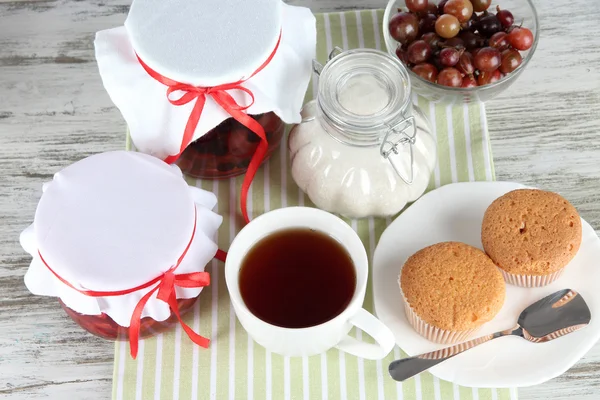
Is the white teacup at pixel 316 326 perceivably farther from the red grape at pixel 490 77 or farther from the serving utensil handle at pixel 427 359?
the red grape at pixel 490 77

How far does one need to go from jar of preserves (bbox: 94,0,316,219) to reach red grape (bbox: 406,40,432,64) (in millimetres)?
146

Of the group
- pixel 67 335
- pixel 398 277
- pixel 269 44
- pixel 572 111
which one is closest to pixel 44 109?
pixel 67 335

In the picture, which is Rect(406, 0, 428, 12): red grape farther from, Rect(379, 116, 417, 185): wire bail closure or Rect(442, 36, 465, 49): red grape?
Rect(379, 116, 417, 185): wire bail closure

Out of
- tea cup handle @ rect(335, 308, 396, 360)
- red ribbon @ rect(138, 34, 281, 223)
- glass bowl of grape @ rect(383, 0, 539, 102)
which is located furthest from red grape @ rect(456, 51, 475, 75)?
tea cup handle @ rect(335, 308, 396, 360)

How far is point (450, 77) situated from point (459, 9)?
9cm

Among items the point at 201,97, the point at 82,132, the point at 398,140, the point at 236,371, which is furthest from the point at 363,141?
the point at 82,132

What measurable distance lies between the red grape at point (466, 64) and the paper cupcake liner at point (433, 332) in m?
0.29

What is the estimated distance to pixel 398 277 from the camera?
2.72 ft

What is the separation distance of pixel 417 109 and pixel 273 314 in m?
0.29

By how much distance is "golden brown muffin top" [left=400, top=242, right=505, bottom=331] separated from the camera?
757 millimetres

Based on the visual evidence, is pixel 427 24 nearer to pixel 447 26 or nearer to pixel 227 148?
pixel 447 26

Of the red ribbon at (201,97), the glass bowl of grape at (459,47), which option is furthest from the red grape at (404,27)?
the red ribbon at (201,97)

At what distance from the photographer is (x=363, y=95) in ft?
2.54

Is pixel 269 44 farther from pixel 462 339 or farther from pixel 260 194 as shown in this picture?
pixel 462 339
